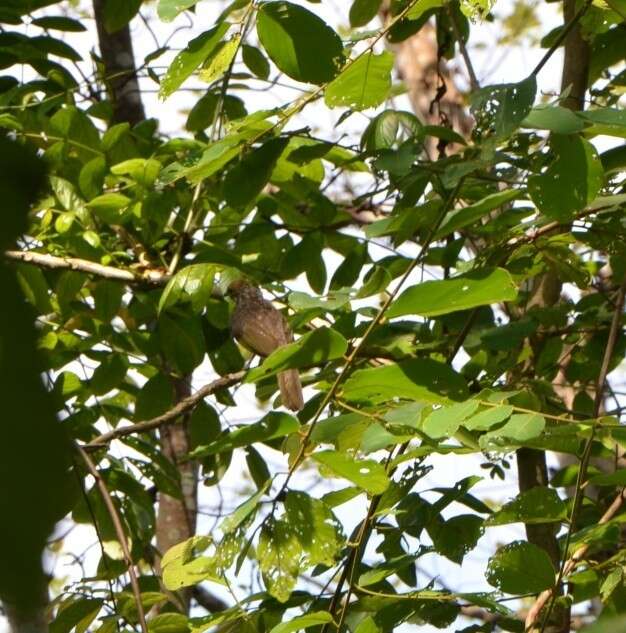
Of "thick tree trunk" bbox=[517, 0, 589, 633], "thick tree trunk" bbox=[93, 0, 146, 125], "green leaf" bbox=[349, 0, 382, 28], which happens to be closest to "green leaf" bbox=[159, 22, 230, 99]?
"thick tree trunk" bbox=[517, 0, 589, 633]

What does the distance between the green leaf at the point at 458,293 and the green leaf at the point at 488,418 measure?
0.11 meters

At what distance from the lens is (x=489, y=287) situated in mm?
1002

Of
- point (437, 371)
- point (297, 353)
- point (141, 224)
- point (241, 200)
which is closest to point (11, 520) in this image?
point (297, 353)

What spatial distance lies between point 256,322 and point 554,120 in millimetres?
627

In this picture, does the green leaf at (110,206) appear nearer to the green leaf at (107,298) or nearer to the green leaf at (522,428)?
the green leaf at (107,298)

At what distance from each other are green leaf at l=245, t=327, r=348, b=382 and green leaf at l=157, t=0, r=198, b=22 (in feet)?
1.17

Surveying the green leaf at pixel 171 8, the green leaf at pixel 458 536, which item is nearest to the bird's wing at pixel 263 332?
the green leaf at pixel 458 536

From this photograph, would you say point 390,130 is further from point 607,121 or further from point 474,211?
point 607,121

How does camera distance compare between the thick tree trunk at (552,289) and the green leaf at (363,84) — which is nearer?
the green leaf at (363,84)

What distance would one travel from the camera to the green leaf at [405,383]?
1096 millimetres

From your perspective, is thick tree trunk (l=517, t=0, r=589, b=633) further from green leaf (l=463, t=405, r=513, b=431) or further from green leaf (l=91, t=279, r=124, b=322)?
green leaf (l=91, t=279, r=124, b=322)

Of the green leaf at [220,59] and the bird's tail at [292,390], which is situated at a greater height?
the green leaf at [220,59]

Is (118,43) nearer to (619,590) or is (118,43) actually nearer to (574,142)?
(574,142)

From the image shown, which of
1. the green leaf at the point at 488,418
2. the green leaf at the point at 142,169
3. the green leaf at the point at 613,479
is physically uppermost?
the green leaf at the point at 142,169
